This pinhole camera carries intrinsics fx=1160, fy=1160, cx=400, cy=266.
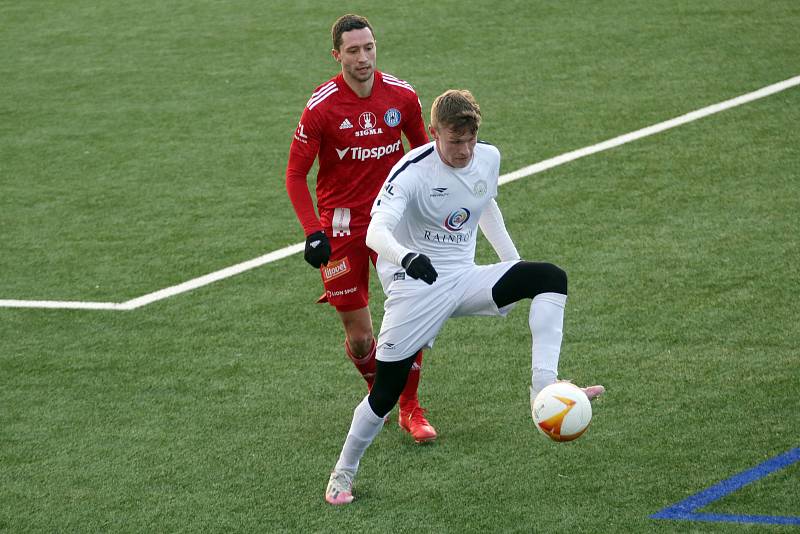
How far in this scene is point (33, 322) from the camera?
840 cm

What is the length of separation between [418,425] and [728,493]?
1750 mm

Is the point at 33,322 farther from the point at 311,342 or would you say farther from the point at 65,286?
the point at 311,342

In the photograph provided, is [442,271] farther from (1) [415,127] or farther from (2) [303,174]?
(1) [415,127]

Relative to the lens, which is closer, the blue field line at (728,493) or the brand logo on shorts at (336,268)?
the blue field line at (728,493)

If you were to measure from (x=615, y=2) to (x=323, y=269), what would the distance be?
893cm

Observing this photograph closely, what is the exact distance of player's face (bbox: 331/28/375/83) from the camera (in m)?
6.40

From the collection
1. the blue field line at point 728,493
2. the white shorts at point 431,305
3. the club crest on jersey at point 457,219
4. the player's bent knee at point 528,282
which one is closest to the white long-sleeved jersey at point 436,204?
the club crest on jersey at point 457,219

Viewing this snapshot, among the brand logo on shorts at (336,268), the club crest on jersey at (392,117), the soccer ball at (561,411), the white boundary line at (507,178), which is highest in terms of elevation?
the club crest on jersey at (392,117)

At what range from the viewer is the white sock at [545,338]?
17.8 ft

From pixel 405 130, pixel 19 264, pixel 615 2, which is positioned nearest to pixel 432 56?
pixel 615 2

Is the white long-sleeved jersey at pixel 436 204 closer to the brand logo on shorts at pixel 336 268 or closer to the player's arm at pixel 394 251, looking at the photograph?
the player's arm at pixel 394 251

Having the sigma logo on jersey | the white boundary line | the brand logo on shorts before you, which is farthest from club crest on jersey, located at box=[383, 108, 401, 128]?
the white boundary line

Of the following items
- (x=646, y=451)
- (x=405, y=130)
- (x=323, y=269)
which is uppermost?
(x=405, y=130)

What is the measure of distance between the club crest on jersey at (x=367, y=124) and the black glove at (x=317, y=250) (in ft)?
2.52
